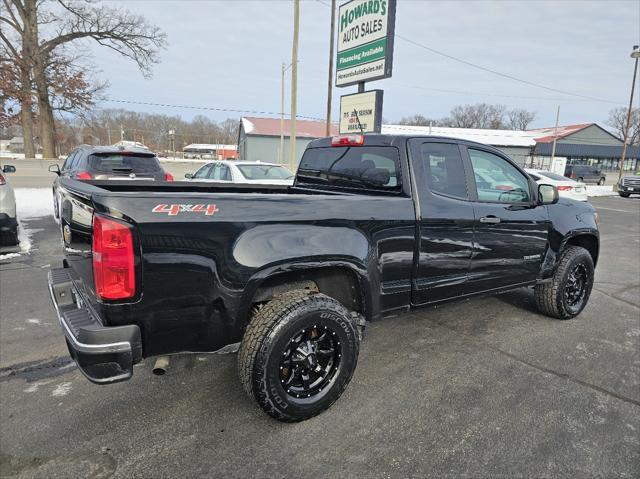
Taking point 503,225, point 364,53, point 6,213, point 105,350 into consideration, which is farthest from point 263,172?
point 105,350

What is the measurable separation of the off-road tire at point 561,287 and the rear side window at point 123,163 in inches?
282

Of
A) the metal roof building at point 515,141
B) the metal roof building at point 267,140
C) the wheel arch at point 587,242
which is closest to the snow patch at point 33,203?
the wheel arch at point 587,242

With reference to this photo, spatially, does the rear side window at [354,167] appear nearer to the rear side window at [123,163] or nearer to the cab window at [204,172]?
the rear side window at [123,163]

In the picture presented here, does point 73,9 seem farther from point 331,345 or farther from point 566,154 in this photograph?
point 566,154

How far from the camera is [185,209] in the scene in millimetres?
2170

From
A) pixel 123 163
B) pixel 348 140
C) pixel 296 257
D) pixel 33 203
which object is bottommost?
pixel 33 203

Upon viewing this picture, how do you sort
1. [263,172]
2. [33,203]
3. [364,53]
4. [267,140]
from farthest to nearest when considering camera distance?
[267,140], [33,203], [364,53], [263,172]

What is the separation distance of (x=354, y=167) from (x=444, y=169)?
75cm

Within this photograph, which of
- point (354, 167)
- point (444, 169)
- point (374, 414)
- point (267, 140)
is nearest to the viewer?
point (374, 414)

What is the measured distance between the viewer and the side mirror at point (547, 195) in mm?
4051

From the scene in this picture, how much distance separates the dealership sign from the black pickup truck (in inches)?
277

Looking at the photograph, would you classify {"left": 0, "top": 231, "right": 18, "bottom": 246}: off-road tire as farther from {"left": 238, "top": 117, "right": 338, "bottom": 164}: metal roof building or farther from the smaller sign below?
{"left": 238, "top": 117, "right": 338, "bottom": 164}: metal roof building

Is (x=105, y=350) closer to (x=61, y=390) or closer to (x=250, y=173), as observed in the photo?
(x=61, y=390)

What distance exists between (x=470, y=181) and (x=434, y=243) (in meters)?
0.72
